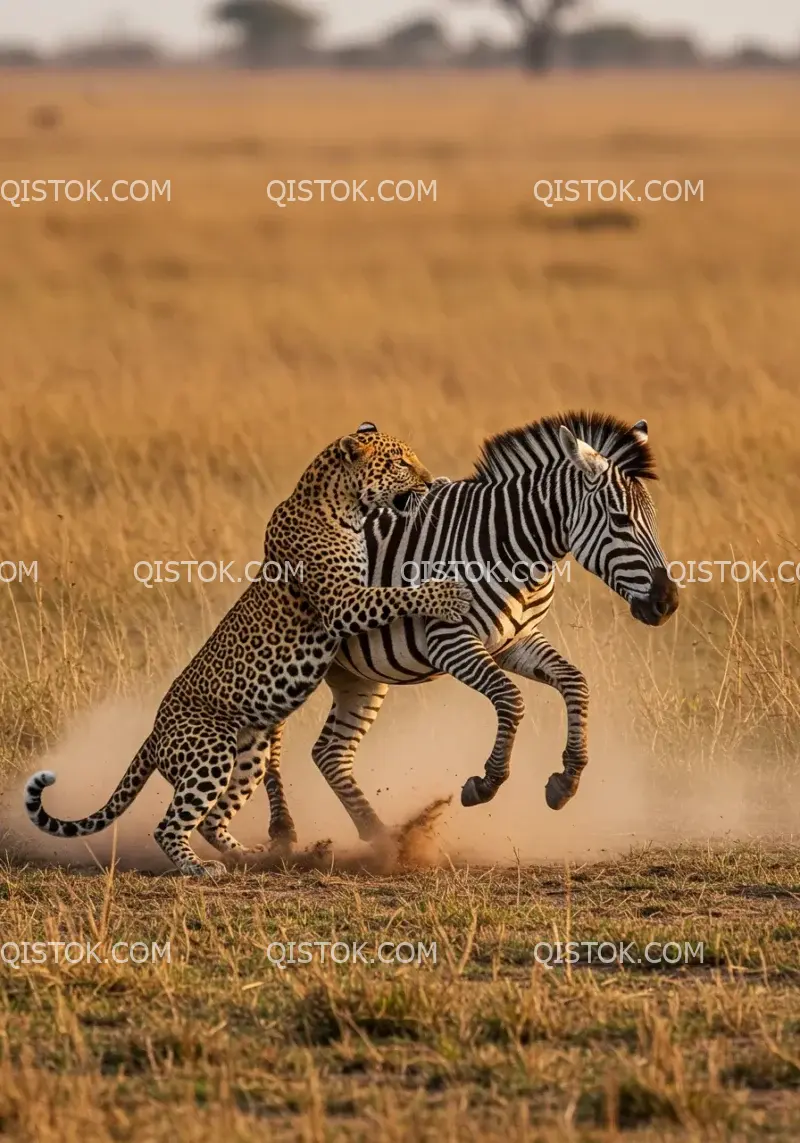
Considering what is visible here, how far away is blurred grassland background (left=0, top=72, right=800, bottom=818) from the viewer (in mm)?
11242

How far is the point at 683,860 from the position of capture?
8414 millimetres

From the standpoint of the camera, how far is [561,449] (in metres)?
8.79

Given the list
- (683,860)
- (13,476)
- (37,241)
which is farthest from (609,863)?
(37,241)

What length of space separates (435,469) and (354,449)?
6.46 meters

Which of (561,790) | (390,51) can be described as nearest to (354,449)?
(561,790)

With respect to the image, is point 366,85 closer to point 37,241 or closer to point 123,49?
point 123,49

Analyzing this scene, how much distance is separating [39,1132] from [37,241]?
24308 mm

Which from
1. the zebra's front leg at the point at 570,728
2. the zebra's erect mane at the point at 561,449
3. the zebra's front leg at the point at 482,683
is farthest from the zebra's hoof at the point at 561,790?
the zebra's erect mane at the point at 561,449

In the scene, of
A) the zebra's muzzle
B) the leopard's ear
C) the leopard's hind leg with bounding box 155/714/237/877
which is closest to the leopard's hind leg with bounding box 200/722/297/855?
the leopard's hind leg with bounding box 155/714/237/877

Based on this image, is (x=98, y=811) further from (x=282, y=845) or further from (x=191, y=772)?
(x=282, y=845)

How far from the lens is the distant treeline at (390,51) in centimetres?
8381

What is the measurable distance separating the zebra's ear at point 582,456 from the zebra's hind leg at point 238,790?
174 cm

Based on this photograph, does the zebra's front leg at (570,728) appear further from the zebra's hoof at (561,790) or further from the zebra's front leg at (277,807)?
the zebra's front leg at (277,807)

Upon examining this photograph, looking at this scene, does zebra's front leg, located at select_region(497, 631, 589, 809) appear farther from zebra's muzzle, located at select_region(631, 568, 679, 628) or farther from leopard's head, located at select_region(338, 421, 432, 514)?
leopard's head, located at select_region(338, 421, 432, 514)
